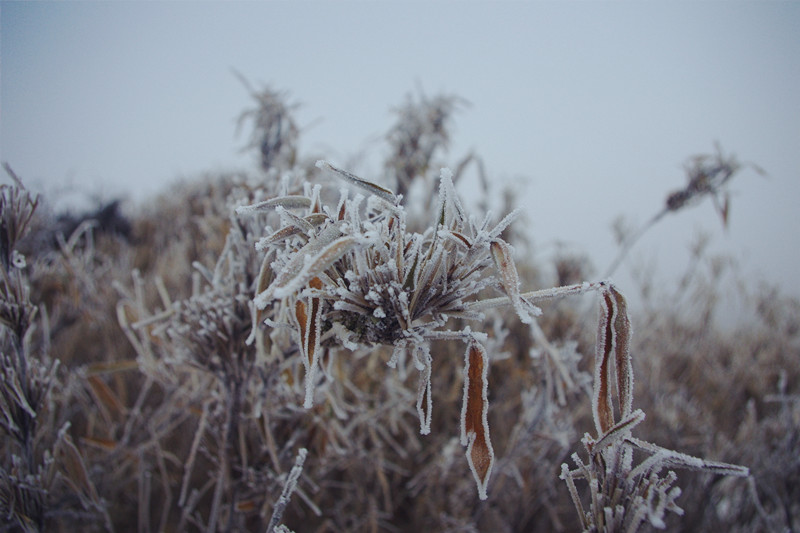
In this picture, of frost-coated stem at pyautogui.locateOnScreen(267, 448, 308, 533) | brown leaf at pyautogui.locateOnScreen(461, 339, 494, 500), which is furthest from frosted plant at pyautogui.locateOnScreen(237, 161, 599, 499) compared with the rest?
frost-coated stem at pyautogui.locateOnScreen(267, 448, 308, 533)

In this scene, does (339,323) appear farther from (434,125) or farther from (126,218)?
(126,218)

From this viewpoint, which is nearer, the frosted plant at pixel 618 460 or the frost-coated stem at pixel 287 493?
the frosted plant at pixel 618 460

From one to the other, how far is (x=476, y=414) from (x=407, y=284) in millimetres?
216

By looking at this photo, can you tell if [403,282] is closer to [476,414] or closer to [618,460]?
[476,414]

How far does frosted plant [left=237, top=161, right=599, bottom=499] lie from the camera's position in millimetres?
608

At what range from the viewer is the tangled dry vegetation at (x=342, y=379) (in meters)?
0.62

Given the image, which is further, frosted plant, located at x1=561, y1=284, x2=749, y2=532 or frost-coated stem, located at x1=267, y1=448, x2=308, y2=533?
frost-coated stem, located at x1=267, y1=448, x2=308, y2=533

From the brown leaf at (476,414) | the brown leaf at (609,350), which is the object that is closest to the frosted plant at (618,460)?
the brown leaf at (609,350)

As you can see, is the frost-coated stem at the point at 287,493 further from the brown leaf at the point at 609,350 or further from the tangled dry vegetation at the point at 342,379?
the brown leaf at the point at 609,350

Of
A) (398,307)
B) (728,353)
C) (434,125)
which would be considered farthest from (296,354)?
(728,353)

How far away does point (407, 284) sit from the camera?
0.63 m

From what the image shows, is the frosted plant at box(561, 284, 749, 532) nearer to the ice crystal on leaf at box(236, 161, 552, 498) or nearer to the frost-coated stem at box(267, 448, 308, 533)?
the ice crystal on leaf at box(236, 161, 552, 498)

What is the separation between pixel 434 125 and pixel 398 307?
160cm

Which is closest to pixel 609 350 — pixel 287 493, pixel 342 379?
pixel 287 493
